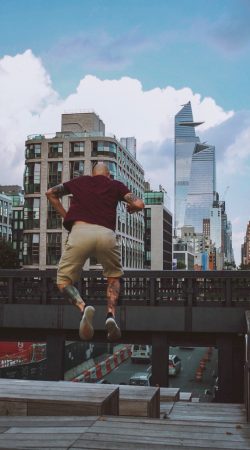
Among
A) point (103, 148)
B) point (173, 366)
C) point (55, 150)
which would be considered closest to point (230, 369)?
point (173, 366)

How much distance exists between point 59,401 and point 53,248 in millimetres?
71541

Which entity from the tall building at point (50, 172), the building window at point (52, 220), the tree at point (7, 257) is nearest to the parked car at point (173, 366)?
the tall building at point (50, 172)

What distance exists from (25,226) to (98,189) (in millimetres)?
74788

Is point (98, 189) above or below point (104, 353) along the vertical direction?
above

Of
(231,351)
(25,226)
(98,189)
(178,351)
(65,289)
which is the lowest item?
(178,351)

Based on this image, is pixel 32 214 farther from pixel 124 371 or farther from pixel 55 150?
pixel 124 371

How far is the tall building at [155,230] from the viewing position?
12562 cm

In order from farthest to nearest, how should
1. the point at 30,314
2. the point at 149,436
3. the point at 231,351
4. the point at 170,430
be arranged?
the point at 30,314 < the point at 231,351 < the point at 170,430 < the point at 149,436

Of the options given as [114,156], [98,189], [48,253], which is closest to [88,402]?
[98,189]

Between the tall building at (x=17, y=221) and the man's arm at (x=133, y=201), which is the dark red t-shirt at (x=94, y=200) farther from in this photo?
the tall building at (x=17, y=221)

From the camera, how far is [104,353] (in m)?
62.5

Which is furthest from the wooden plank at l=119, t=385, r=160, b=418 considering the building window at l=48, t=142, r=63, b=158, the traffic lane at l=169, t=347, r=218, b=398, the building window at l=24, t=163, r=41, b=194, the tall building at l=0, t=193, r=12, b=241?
the tall building at l=0, t=193, r=12, b=241

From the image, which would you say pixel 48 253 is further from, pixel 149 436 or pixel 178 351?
pixel 149 436

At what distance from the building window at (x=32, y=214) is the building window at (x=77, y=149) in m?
8.82
